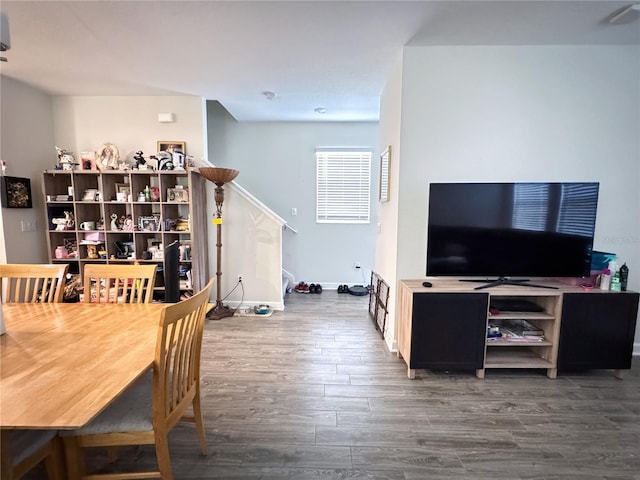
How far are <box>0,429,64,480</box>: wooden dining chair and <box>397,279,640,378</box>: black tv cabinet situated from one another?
2.05m

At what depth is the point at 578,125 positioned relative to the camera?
2469 mm

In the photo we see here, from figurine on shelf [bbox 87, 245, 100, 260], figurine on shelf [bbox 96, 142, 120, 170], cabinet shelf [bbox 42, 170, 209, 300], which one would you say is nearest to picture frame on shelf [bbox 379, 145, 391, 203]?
cabinet shelf [bbox 42, 170, 209, 300]

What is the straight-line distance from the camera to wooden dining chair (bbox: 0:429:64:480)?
92 centimetres

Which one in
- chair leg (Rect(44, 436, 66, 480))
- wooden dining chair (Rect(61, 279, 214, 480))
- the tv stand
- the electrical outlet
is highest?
the electrical outlet

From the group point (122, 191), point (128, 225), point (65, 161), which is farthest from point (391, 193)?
point (65, 161)

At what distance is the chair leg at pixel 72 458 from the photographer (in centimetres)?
117

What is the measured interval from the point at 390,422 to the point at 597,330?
5.83ft

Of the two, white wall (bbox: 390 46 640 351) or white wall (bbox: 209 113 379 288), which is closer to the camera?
white wall (bbox: 390 46 640 351)

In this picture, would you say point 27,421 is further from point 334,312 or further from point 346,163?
A: point 346,163

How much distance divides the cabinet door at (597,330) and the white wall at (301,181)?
280cm

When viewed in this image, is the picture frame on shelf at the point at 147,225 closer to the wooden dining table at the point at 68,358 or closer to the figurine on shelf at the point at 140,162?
the figurine on shelf at the point at 140,162

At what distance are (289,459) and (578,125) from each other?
327 cm

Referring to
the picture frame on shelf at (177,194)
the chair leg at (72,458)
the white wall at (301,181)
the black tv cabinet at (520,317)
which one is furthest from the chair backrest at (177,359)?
the white wall at (301,181)

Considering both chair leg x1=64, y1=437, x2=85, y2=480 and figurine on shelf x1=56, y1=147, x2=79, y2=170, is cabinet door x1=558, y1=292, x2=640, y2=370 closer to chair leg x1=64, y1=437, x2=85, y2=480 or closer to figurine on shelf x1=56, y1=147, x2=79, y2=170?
chair leg x1=64, y1=437, x2=85, y2=480
